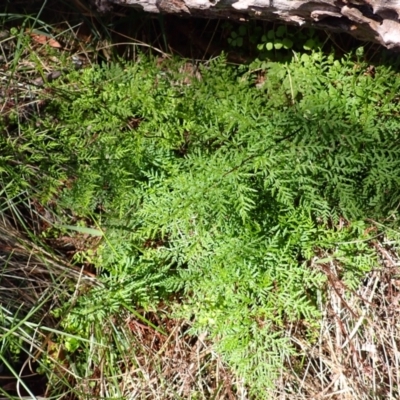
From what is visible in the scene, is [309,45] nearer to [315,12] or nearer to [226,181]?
[315,12]

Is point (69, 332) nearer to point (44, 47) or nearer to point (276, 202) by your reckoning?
point (276, 202)

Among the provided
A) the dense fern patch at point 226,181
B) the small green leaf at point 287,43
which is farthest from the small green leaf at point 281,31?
the dense fern patch at point 226,181

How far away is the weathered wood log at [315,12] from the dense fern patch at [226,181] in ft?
0.57

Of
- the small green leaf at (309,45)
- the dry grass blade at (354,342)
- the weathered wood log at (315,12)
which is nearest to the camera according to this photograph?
the weathered wood log at (315,12)

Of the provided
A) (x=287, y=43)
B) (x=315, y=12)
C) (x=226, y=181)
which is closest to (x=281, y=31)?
(x=287, y=43)

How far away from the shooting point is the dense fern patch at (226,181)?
2168 mm

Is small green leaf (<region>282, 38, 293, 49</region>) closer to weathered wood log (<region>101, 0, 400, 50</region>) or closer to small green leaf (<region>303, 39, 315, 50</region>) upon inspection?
small green leaf (<region>303, 39, 315, 50</region>)

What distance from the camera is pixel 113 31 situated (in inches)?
106

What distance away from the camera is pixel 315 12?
2217 millimetres

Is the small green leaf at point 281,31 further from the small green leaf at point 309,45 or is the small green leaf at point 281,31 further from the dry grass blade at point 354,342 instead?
the dry grass blade at point 354,342

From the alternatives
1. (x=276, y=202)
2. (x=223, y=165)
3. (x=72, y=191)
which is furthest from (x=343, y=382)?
(x=72, y=191)

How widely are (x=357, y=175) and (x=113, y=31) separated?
121cm

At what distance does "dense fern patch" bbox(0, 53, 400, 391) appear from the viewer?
217cm

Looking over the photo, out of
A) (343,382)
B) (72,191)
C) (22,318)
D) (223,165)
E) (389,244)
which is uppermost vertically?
(223,165)
